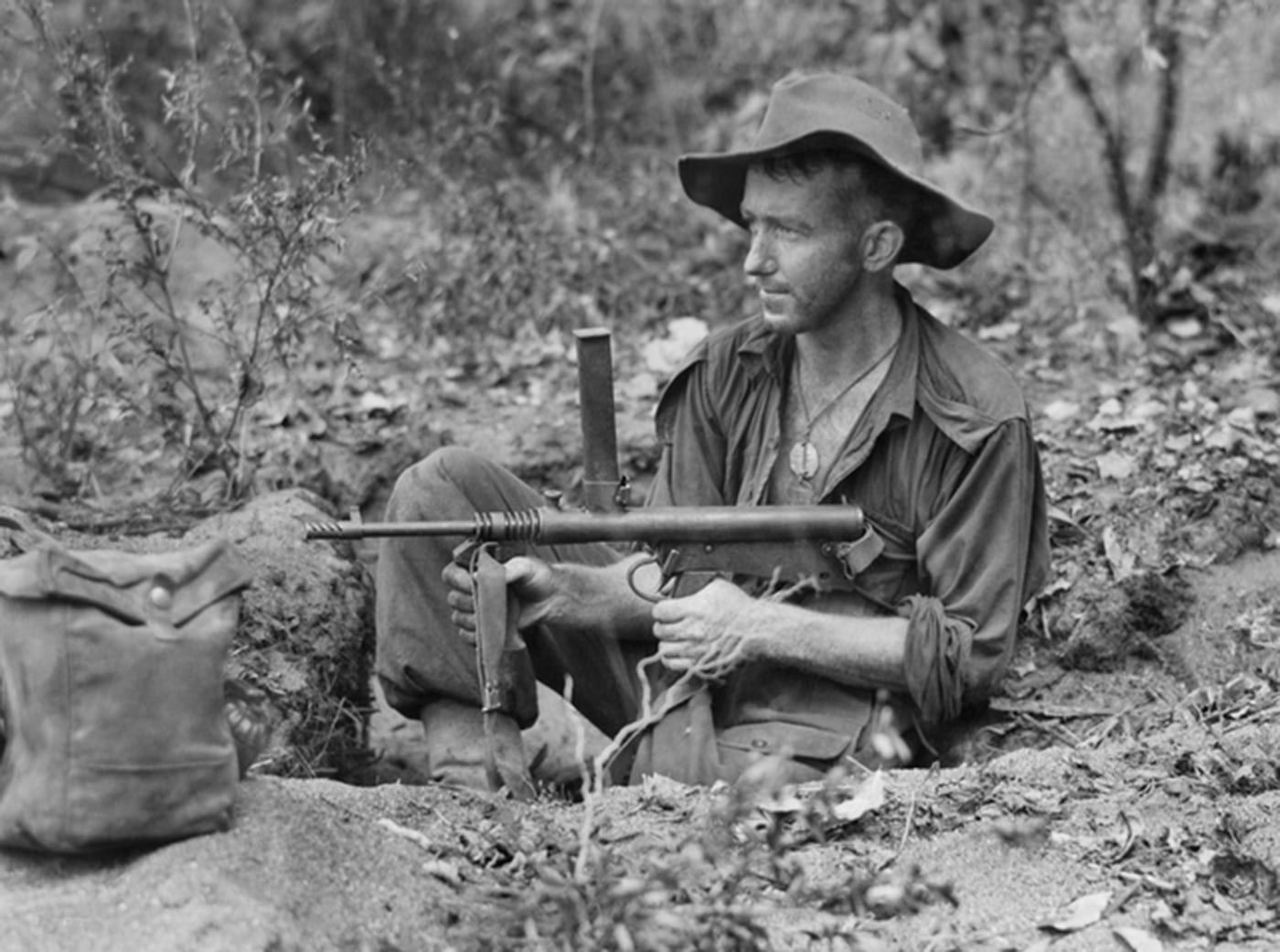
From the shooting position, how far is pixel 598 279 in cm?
821

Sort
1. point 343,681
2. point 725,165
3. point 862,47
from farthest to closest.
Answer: point 862,47 < point 343,681 < point 725,165

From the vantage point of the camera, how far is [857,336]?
5.16 metres

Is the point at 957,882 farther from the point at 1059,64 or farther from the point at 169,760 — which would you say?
the point at 1059,64

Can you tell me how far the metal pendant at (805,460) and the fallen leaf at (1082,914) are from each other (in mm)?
1567

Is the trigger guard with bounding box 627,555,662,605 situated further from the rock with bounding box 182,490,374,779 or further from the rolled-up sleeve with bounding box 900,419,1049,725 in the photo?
the rock with bounding box 182,490,374,779

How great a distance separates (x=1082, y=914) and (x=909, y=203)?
2.08 metres

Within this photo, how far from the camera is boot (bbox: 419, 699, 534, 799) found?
200 inches

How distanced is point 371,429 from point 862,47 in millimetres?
3897

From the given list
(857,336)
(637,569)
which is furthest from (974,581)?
(637,569)

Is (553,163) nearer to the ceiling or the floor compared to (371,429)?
nearer to the ceiling

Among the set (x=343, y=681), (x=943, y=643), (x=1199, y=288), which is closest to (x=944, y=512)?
(x=943, y=643)

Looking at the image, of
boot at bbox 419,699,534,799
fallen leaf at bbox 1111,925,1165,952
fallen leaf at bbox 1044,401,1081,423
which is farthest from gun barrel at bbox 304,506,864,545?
fallen leaf at bbox 1044,401,1081,423

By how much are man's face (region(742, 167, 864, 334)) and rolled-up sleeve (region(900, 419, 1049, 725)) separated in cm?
60

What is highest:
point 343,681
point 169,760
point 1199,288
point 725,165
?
point 725,165
